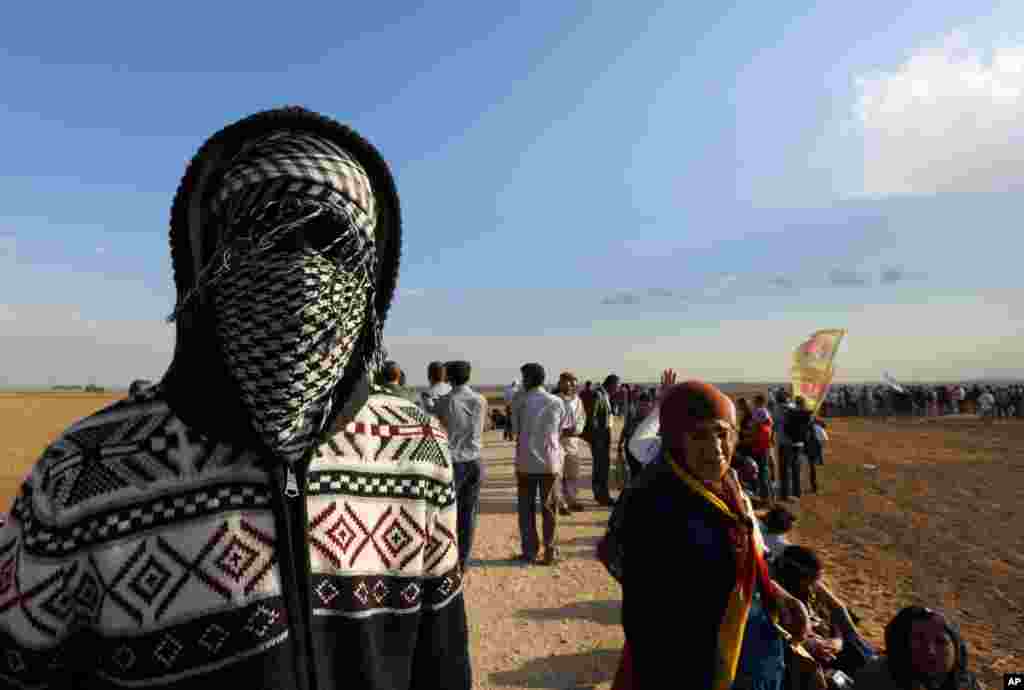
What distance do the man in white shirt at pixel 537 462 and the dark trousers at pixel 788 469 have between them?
5566 millimetres

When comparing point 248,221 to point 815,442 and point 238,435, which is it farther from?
point 815,442

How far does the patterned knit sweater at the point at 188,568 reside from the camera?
1.15 meters

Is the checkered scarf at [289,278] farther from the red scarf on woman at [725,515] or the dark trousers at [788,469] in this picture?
the dark trousers at [788,469]

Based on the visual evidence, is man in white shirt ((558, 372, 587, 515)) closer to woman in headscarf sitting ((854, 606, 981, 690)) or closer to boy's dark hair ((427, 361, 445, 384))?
boy's dark hair ((427, 361, 445, 384))

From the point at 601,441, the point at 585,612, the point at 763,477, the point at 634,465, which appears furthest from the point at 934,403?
the point at 585,612

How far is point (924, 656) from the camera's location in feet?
9.48

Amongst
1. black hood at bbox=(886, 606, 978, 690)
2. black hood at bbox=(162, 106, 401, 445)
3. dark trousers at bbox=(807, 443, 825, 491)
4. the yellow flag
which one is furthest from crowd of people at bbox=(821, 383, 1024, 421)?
black hood at bbox=(162, 106, 401, 445)

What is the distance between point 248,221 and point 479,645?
13.6 ft

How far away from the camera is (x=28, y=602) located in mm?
1125

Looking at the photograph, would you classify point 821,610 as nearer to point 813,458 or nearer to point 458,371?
point 458,371

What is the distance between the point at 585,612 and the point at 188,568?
4581mm

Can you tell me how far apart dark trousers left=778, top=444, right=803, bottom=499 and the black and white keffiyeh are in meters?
10.2

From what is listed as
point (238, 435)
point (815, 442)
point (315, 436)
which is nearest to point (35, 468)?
point (238, 435)

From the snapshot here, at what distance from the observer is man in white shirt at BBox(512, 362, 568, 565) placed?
633 cm
